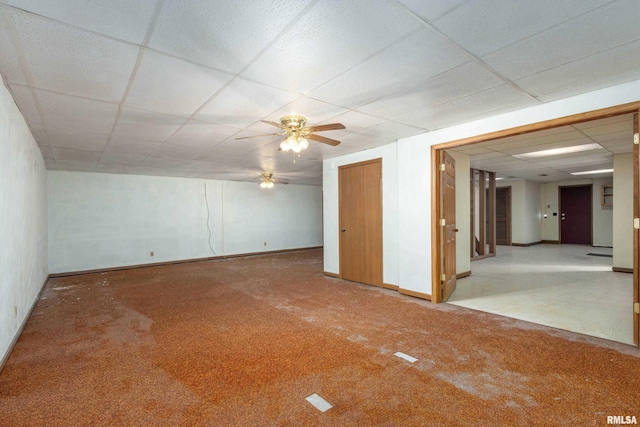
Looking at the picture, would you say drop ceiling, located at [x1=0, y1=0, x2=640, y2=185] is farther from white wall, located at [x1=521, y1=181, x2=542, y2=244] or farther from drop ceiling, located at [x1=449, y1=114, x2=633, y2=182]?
white wall, located at [x1=521, y1=181, x2=542, y2=244]

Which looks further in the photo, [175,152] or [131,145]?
[175,152]

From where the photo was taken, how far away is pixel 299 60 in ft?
7.09

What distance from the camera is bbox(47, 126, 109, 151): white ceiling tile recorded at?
382 cm

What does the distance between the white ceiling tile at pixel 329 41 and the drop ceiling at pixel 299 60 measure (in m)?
0.01

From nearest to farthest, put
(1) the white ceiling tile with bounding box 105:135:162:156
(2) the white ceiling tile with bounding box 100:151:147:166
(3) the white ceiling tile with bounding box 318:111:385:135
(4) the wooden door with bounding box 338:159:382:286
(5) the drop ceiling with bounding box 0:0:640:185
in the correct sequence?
(5) the drop ceiling with bounding box 0:0:640:185 < (3) the white ceiling tile with bounding box 318:111:385:135 < (1) the white ceiling tile with bounding box 105:135:162:156 < (4) the wooden door with bounding box 338:159:382:286 < (2) the white ceiling tile with bounding box 100:151:147:166

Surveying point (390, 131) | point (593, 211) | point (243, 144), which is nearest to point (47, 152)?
point (243, 144)

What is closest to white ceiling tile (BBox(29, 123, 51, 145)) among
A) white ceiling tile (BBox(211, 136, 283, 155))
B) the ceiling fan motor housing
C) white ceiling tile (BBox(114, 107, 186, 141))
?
white ceiling tile (BBox(114, 107, 186, 141))

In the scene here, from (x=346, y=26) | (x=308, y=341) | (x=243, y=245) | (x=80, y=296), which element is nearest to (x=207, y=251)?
(x=243, y=245)

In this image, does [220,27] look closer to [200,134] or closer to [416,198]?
[200,134]

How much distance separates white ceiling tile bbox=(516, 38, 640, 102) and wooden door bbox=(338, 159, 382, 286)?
2498mm

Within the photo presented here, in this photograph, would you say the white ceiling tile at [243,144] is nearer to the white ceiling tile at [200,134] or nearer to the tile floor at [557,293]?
the white ceiling tile at [200,134]

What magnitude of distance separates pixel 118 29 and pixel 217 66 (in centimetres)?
62

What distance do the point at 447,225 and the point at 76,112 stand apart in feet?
15.2

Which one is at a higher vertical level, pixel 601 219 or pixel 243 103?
pixel 243 103
